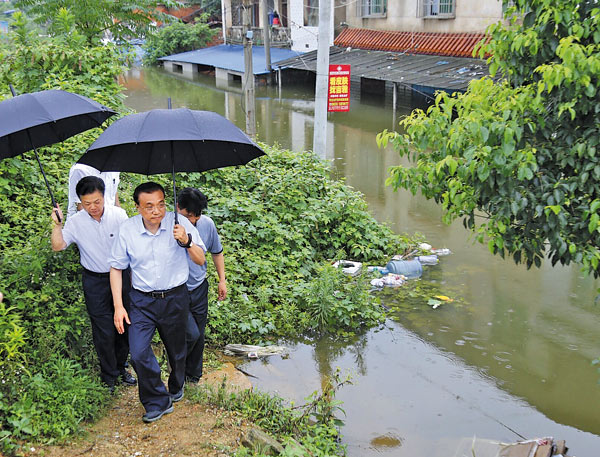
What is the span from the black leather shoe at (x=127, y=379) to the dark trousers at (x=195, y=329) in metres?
0.41

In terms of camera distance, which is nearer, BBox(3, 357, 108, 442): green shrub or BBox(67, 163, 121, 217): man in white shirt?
BBox(3, 357, 108, 442): green shrub

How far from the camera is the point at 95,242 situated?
12.9 ft

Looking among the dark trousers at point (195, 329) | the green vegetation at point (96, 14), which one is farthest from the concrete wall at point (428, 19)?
the dark trousers at point (195, 329)

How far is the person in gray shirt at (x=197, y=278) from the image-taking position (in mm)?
4176

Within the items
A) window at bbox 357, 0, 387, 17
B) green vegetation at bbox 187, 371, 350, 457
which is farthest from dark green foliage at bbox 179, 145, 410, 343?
window at bbox 357, 0, 387, 17

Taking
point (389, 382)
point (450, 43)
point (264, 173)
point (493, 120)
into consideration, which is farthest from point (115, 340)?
point (450, 43)

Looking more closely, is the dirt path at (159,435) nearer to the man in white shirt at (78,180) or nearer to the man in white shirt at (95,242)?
the man in white shirt at (95,242)

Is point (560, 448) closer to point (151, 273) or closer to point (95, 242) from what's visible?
point (151, 273)

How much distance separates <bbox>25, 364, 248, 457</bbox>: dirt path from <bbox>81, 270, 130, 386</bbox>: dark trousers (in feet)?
0.85

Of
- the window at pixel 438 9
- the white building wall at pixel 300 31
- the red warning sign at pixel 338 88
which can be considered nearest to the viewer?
the red warning sign at pixel 338 88

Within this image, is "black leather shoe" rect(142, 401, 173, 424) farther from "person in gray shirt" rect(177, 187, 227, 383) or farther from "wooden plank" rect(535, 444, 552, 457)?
"wooden plank" rect(535, 444, 552, 457)

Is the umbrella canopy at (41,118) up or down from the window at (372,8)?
down

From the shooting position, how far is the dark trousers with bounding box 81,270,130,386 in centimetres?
401

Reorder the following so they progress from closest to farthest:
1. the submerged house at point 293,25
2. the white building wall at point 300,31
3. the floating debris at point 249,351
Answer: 1. the floating debris at point 249,351
2. the submerged house at point 293,25
3. the white building wall at point 300,31
